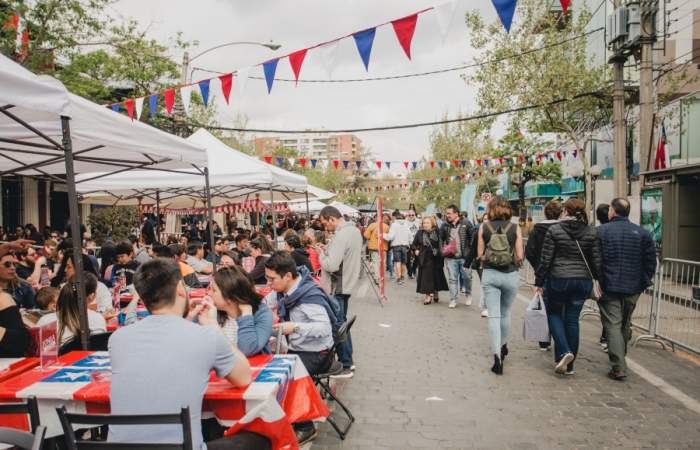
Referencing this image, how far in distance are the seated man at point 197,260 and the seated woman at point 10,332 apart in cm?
477

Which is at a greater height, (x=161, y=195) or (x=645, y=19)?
(x=645, y=19)

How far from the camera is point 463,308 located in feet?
34.4

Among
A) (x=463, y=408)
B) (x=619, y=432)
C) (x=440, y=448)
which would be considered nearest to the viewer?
(x=440, y=448)

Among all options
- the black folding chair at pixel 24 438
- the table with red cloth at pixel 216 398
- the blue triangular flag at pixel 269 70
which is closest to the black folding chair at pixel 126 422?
the black folding chair at pixel 24 438

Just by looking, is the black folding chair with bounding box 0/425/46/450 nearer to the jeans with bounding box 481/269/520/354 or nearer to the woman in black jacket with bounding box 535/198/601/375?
the jeans with bounding box 481/269/520/354

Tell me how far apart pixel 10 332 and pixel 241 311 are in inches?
59.4

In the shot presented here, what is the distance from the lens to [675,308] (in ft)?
23.9

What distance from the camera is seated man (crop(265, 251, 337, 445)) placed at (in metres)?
4.25

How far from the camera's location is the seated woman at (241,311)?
11.7ft

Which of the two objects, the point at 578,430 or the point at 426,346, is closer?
the point at 578,430

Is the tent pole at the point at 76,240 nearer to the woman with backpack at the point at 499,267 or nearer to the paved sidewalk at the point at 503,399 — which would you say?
the paved sidewalk at the point at 503,399

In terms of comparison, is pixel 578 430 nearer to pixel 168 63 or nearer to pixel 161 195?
pixel 161 195

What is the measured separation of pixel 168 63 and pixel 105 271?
14857mm

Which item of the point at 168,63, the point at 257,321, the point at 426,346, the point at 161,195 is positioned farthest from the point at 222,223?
the point at 257,321
